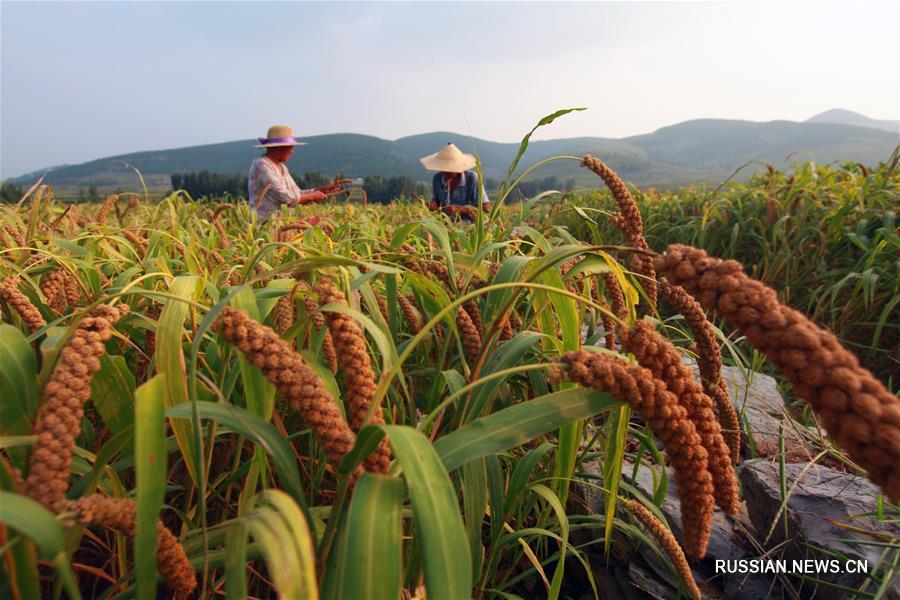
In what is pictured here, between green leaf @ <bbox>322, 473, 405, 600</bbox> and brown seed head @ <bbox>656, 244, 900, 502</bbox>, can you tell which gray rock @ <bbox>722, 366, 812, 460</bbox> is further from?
green leaf @ <bbox>322, 473, 405, 600</bbox>

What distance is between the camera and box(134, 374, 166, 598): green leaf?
596 mm

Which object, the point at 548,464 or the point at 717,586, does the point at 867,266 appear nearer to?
the point at 717,586

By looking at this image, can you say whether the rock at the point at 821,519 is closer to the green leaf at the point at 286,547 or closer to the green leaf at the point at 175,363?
the green leaf at the point at 286,547

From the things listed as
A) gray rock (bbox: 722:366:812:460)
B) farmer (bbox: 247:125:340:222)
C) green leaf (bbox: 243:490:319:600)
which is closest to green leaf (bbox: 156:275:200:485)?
green leaf (bbox: 243:490:319:600)

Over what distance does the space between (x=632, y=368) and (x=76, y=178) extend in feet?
563

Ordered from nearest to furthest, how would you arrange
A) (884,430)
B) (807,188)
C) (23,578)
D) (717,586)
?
(884,430) < (23,578) < (717,586) < (807,188)

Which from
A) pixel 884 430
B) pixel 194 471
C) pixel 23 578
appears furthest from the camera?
pixel 194 471

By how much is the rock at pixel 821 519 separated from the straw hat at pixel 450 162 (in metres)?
5.24

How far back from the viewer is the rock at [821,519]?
4.30ft

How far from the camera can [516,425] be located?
2.49 feet

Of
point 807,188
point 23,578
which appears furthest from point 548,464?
point 807,188

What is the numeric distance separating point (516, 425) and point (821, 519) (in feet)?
4.25

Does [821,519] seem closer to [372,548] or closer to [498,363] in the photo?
[498,363]

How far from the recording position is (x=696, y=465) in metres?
0.68
